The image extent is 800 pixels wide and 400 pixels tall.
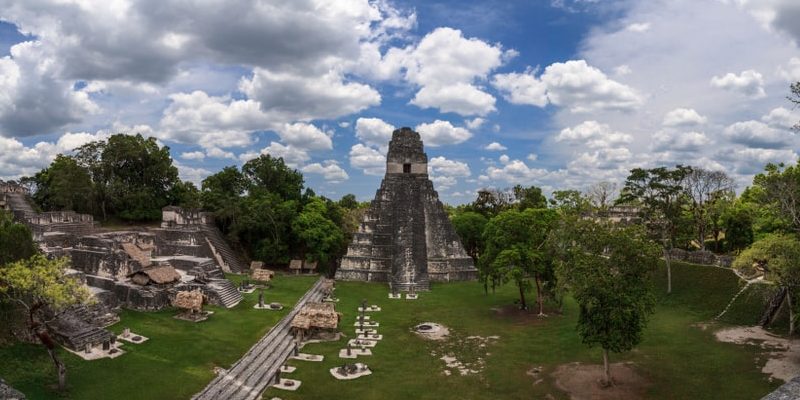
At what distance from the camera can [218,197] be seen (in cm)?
5009

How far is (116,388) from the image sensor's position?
18.2 metres

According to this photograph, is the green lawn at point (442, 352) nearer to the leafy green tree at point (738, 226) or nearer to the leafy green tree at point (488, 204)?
the leafy green tree at point (738, 226)

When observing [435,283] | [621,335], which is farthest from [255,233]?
[621,335]

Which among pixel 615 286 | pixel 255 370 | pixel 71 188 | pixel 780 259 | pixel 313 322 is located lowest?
pixel 255 370

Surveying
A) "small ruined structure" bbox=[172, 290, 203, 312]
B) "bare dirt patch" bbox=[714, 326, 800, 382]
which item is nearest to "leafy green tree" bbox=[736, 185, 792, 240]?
"bare dirt patch" bbox=[714, 326, 800, 382]

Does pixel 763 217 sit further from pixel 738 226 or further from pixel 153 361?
pixel 153 361

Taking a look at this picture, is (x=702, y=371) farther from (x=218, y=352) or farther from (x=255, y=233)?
(x=255, y=233)

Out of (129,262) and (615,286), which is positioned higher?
(615,286)

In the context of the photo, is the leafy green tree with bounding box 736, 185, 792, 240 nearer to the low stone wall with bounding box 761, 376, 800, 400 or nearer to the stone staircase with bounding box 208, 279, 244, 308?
the low stone wall with bounding box 761, 376, 800, 400

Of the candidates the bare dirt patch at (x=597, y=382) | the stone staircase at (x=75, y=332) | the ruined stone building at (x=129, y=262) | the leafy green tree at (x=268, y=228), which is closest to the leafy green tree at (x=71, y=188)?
the ruined stone building at (x=129, y=262)

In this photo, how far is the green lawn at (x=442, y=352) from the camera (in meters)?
18.7

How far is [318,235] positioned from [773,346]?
1345 inches

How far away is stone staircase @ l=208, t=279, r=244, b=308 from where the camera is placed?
103 ft

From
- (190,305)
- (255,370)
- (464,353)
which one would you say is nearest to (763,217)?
(464,353)
